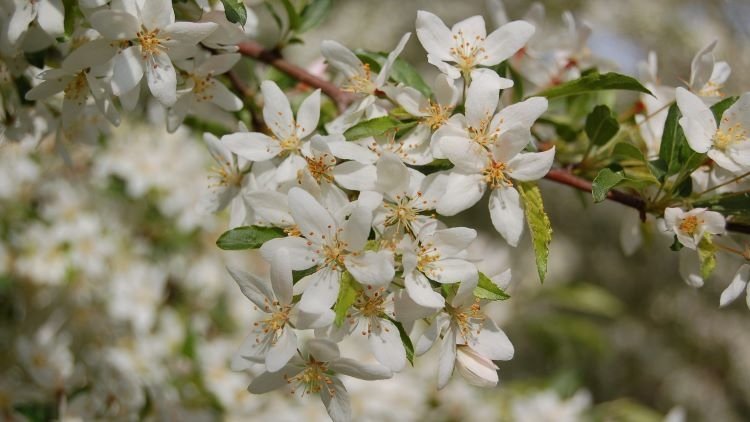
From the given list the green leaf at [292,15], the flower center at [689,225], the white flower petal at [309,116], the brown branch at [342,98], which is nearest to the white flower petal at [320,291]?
the white flower petal at [309,116]

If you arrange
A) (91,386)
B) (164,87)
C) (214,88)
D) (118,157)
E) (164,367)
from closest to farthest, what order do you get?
(164,87) → (214,88) → (91,386) → (164,367) → (118,157)

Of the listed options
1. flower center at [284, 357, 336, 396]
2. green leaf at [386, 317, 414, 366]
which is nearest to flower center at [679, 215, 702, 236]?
green leaf at [386, 317, 414, 366]

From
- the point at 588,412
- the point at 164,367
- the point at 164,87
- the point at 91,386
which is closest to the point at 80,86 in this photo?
the point at 164,87

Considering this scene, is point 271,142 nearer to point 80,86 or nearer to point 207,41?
point 207,41

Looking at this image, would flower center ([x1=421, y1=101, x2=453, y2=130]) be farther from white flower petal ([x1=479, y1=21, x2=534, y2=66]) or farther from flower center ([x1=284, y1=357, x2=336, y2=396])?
flower center ([x1=284, y1=357, x2=336, y2=396])

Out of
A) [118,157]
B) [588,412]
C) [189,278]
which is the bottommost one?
[588,412]

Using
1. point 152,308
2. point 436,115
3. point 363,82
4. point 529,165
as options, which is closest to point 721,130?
point 529,165
